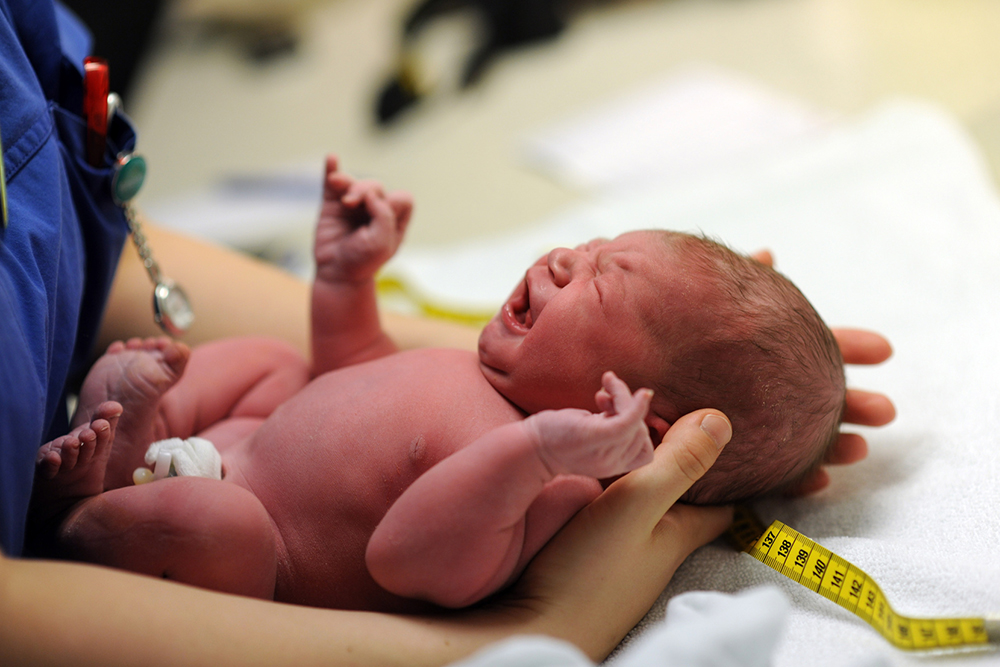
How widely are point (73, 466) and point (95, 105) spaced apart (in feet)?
1.35

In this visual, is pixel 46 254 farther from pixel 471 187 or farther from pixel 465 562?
pixel 471 187

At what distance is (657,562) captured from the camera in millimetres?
876

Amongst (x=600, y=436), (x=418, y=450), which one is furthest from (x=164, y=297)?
(x=600, y=436)

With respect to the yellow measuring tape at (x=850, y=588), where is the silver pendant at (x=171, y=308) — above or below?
below

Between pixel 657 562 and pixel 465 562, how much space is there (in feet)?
0.70

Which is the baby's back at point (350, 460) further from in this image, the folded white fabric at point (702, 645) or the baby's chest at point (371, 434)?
the folded white fabric at point (702, 645)

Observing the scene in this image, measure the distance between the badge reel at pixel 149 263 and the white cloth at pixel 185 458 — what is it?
24 cm

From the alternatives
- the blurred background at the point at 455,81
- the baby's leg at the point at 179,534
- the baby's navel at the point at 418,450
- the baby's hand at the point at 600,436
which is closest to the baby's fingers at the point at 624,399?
the baby's hand at the point at 600,436

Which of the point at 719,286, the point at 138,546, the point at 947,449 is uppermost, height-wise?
the point at 719,286

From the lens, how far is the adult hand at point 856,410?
1.04 meters

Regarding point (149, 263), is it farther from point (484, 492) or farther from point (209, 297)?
point (484, 492)

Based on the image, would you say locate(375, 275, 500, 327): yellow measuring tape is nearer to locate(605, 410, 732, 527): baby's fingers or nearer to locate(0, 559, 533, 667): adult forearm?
locate(605, 410, 732, 527): baby's fingers

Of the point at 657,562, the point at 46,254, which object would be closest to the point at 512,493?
the point at 657,562

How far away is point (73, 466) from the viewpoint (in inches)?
32.7
